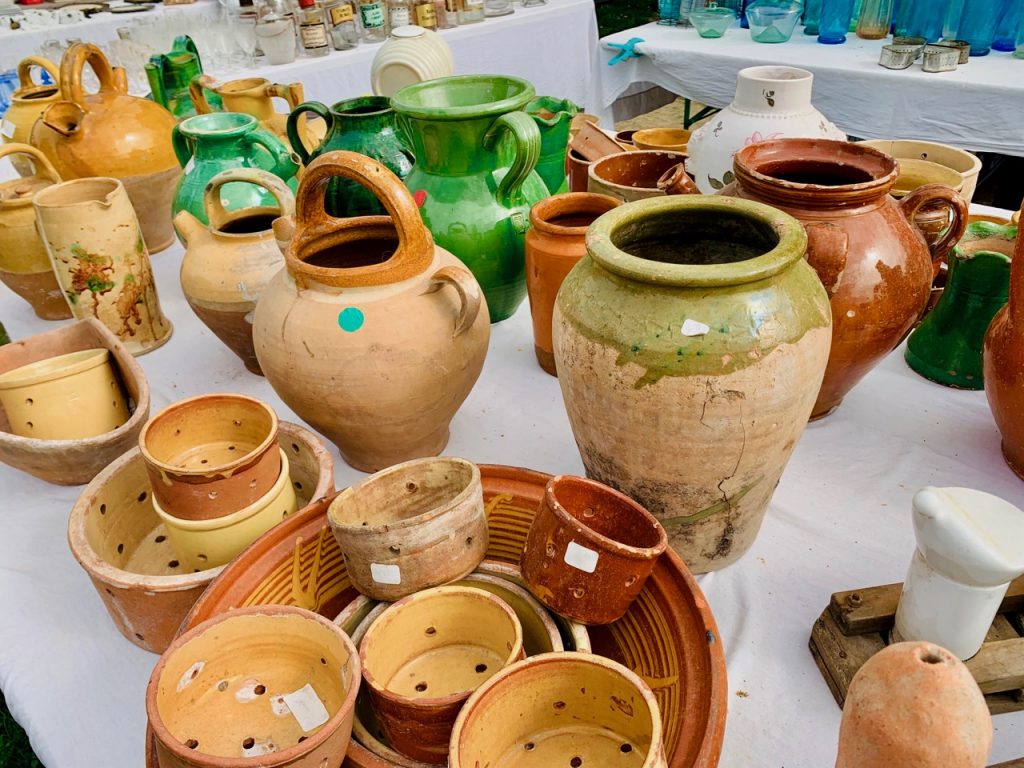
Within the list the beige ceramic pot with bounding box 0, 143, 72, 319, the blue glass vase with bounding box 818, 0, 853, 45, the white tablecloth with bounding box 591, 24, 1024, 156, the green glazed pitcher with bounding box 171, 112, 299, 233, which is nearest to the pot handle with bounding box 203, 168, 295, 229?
the green glazed pitcher with bounding box 171, 112, 299, 233

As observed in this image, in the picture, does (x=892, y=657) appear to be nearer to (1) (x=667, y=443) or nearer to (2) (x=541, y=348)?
(1) (x=667, y=443)

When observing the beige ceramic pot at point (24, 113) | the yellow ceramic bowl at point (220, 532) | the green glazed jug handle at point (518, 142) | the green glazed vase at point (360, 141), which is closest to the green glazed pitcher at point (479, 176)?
the green glazed jug handle at point (518, 142)

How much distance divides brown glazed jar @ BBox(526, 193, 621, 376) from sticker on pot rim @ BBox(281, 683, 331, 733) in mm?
789

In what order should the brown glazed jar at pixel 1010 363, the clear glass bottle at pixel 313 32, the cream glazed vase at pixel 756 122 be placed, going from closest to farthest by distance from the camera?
the brown glazed jar at pixel 1010 363 < the cream glazed vase at pixel 756 122 < the clear glass bottle at pixel 313 32

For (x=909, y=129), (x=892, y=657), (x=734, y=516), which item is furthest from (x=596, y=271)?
(x=909, y=129)

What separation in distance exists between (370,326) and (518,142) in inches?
19.8

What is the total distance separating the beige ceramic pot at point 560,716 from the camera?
759 mm

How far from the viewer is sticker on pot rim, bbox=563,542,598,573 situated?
85 centimetres

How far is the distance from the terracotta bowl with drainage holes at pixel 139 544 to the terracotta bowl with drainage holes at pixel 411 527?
0.10m

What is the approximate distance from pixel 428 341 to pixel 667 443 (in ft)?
1.35

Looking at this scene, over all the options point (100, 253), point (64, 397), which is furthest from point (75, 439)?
point (100, 253)

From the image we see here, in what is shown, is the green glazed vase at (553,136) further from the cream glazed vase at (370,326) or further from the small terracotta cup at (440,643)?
the small terracotta cup at (440,643)

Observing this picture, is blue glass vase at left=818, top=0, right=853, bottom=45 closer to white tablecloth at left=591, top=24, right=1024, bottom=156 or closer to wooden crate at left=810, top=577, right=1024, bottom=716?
white tablecloth at left=591, top=24, right=1024, bottom=156

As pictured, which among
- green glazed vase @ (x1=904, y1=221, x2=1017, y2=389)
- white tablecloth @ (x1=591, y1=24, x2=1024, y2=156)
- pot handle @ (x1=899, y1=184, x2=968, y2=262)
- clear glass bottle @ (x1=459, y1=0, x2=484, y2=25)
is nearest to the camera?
pot handle @ (x1=899, y1=184, x2=968, y2=262)
